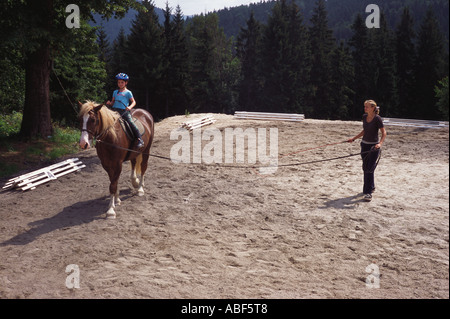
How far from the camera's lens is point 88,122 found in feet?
24.7

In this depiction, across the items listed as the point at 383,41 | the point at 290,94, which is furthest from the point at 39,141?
the point at 383,41

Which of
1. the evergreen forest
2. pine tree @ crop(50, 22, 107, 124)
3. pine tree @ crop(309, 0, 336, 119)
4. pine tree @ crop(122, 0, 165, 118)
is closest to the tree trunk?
pine tree @ crop(50, 22, 107, 124)

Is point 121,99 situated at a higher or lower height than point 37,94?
lower

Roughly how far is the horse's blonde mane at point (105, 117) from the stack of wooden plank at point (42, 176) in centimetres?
422

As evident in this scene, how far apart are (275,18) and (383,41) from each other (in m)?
14.9

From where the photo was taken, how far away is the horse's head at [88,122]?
7.38 m

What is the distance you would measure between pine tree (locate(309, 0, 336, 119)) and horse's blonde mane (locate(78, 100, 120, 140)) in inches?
1611

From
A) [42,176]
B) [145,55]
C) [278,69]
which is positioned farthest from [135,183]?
[278,69]

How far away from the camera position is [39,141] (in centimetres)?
1523

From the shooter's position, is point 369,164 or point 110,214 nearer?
point 110,214

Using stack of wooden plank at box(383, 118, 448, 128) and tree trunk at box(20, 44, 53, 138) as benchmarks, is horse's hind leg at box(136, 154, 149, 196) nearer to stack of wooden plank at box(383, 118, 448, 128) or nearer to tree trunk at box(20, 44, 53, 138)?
tree trunk at box(20, 44, 53, 138)

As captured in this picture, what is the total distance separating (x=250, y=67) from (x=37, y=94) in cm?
4140

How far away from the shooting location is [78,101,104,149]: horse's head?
291 inches

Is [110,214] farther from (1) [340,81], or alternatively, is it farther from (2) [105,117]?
(1) [340,81]
